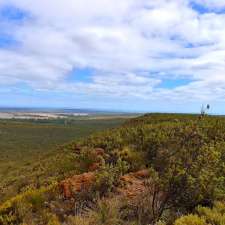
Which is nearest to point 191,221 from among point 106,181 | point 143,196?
point 143,196

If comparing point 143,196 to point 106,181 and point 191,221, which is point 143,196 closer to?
point 106,181

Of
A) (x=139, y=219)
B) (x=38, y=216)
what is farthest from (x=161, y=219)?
(x=38, y=216)

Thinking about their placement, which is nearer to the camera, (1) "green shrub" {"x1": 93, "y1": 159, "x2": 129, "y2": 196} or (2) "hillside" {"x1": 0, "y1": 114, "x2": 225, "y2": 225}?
(2) "hillside" {"x1": 0, "y1": 114, "x2": 225, "y2": 225}

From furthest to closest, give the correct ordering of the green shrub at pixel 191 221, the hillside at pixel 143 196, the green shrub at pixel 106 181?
1. the green shrub at pixel 106 181
2. the hillside at pixel 143 196
3. the green shrub at pixel 191 221

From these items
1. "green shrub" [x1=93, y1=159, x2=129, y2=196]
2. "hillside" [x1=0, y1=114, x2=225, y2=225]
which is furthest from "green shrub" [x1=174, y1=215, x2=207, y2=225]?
"green shrub" [x1=93, y1=159, x2=129, y2=196]

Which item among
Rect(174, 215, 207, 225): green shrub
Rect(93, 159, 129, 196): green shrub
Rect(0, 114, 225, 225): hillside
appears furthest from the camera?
Rect(93, 159, 129, 196): green shrub

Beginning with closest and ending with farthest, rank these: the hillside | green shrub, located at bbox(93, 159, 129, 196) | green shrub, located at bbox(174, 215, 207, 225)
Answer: green shrub, located at bbox(174, 215, 207, 225) → the hillside → green shrub, located at bbox(93, 159, 129, 196)

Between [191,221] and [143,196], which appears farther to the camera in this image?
[143,196]

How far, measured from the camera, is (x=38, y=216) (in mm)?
7289

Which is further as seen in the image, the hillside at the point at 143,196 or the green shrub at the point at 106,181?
the green shrub at the point at 106,181

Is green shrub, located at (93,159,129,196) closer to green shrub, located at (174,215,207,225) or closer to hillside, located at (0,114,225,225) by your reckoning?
hillside, located at (0,114,225,225)

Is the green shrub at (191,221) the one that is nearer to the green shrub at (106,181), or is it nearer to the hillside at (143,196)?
the hillside at (143,196)

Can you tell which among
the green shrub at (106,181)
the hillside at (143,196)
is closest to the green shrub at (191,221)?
the hillside at (143,196)

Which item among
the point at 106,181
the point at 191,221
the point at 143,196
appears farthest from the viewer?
the point at 106,181
